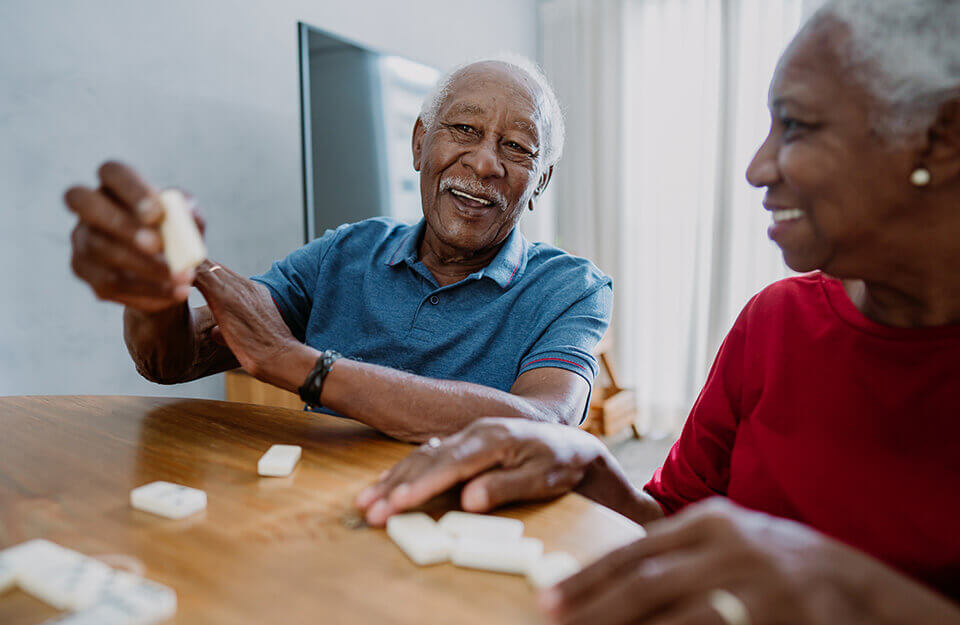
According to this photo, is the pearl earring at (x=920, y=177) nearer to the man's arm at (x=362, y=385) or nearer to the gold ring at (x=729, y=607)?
the gold ring at (x=729, y=607)

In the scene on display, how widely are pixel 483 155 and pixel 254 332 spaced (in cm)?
68

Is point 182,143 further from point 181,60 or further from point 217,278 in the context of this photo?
point 217,278

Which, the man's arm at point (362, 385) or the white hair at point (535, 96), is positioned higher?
the white hair at point (535, 96)

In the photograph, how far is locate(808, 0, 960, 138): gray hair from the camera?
24.9 inches

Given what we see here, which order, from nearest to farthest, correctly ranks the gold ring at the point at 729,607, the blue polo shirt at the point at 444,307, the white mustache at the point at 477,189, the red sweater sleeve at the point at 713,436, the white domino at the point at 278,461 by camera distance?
the gold ring at the point at 729,607 < the white domino at the point at 278,461 < the red sweater sleeve at the point at 713,436 < the blue polo shirt at the point at 444,307 < the white mustache at the point at 477,189

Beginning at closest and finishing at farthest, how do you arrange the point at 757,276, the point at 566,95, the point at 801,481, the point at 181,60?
the point at 801,481 < the point at 181,60 < the point at 757,276 < the point at 566,95

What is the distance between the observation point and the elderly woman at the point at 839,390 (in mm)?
493

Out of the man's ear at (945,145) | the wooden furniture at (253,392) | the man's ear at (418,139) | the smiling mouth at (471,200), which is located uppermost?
the man's ear at (418,139)

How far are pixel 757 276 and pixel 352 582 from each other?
334cm

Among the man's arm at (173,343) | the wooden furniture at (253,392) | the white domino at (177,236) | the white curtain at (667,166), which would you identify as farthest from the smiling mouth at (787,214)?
the white curtain at (667,166)

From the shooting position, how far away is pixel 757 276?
11.3 ft

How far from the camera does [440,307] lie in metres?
1.43

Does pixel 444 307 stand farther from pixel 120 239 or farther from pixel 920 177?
pixel 920 177

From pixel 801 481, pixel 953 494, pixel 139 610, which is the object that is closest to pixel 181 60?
pixel 139 610
